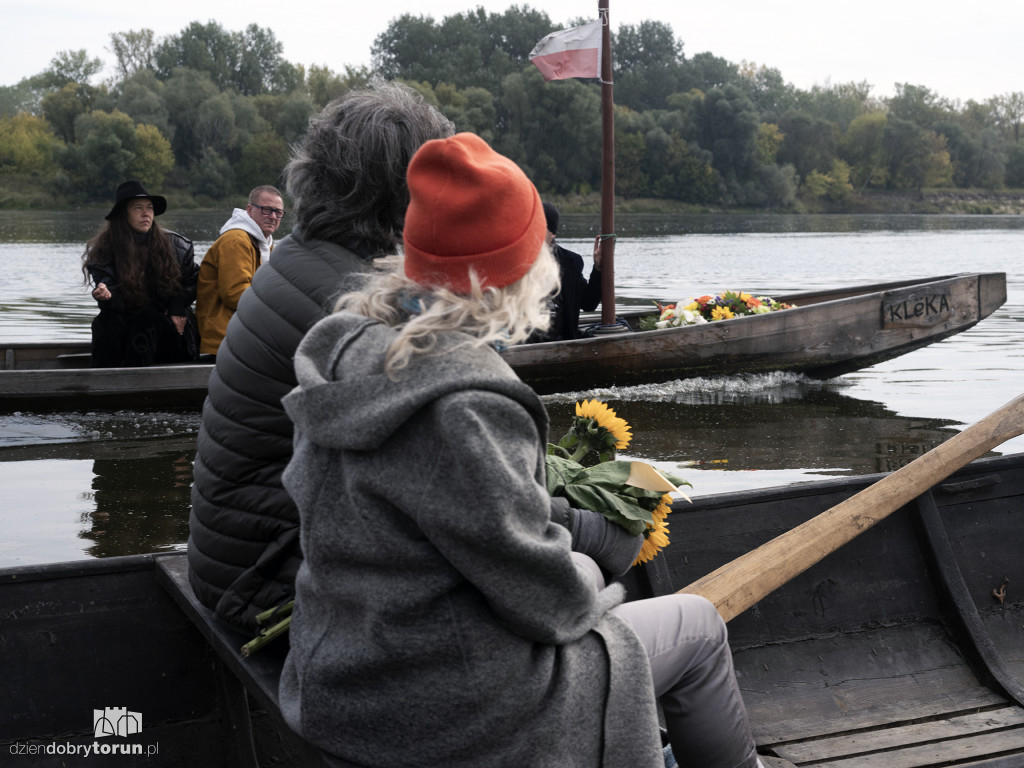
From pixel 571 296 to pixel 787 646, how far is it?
5.07 metres

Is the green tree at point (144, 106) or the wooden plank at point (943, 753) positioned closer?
the wooden plank at point (943, 753)

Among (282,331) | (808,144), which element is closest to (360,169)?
(282,331)

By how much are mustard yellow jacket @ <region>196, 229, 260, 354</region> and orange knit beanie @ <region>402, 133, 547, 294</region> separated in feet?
18.6

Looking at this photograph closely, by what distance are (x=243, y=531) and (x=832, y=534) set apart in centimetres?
161

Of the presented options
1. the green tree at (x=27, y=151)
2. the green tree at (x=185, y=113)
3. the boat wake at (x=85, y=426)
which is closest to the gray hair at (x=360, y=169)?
the boat wake at (x=85, y=426)

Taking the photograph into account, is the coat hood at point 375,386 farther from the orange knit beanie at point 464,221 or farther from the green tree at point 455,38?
the green tree at point 455,38

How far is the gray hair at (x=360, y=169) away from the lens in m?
2.17

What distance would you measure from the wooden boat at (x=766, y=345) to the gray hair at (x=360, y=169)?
5641 millimetres

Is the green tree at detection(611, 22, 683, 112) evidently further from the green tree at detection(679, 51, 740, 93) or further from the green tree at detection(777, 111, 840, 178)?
the green tree at detection(777, 111, 840, 178)

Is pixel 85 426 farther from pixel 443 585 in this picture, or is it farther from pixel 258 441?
pixel 443 585

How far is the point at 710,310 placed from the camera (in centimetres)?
916

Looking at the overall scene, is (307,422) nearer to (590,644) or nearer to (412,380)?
(412,380)
